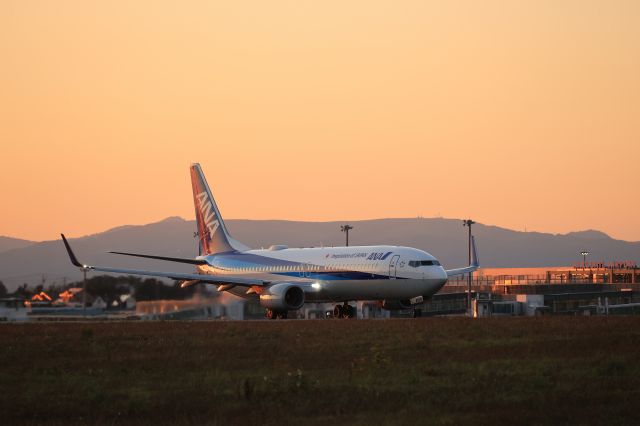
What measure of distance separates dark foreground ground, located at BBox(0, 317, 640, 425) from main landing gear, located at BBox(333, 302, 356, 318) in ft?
85.7

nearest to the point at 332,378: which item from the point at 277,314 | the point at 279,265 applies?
the point at 277,314

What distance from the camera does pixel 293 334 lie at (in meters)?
44.0

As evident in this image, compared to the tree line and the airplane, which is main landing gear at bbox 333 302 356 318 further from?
the tree line

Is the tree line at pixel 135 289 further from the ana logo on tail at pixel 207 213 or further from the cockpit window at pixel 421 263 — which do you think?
the cockpit window at pixel 421 263

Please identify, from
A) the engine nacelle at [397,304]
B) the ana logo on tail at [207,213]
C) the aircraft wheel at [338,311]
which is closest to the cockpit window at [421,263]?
the engine nacelle at [397,304]

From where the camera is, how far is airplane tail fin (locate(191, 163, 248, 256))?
256 feet

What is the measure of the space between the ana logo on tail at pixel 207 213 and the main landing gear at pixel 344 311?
42.0ft

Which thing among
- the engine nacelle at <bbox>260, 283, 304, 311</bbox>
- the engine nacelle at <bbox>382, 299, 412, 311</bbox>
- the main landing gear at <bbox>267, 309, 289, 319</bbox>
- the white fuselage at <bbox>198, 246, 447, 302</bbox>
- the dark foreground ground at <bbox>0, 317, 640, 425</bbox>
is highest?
the white fuselage at <bbox>198, 246, 447, 302</bbox>

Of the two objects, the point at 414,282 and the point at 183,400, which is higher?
the point at 414,282

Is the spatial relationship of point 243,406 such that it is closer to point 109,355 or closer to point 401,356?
point 401,356

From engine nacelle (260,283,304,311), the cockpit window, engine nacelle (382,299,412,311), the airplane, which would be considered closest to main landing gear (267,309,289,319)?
the airplane

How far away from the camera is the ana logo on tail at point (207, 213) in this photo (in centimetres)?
7906

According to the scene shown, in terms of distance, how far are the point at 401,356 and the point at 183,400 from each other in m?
10.2

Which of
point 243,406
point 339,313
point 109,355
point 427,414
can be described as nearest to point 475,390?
point 427,414
